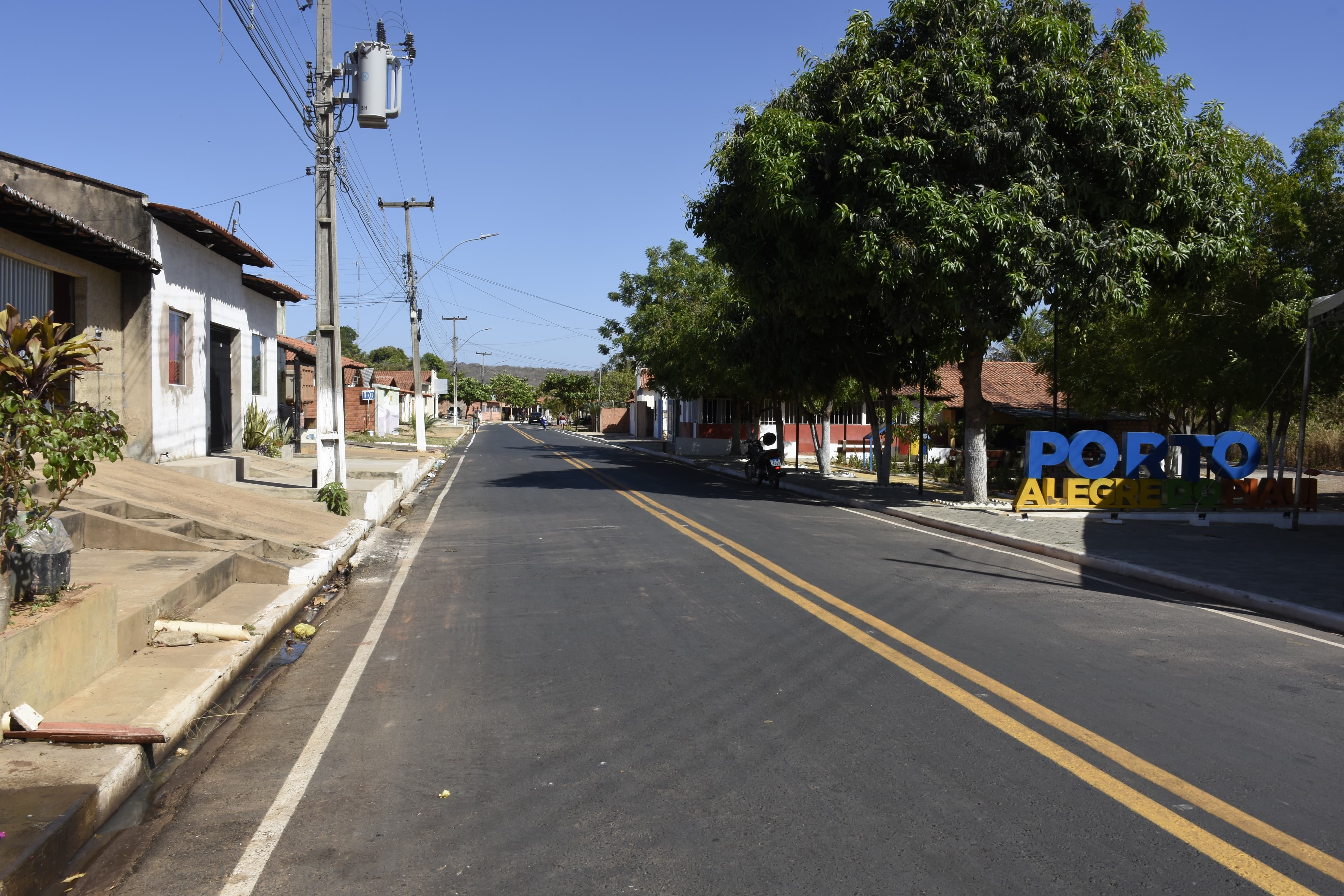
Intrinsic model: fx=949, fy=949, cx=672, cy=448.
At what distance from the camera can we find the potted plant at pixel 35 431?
208 inches

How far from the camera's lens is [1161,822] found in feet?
13.7

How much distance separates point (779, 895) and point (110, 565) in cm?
759

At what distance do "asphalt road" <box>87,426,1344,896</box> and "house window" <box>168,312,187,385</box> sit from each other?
1077 cm

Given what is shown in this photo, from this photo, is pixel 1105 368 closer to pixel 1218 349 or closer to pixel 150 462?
pixel 1218 349

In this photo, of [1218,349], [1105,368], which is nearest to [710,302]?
[1105,368]

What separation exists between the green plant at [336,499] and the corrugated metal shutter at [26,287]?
15.6ft

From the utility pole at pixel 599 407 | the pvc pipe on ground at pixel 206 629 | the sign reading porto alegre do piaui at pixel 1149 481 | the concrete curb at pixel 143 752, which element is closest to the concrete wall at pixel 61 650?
the concrete curb at pixel 143 752

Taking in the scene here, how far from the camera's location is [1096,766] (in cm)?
482

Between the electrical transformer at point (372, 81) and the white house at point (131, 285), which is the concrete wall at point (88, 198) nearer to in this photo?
the white house at point (131, 285)

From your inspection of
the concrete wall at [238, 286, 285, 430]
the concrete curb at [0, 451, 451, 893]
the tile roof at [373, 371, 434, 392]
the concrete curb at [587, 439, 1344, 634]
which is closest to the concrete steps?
the concrete curb at [0, 451, 451, 893]

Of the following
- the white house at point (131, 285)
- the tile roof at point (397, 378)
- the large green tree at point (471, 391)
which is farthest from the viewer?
the large green tree at point (471, 391)

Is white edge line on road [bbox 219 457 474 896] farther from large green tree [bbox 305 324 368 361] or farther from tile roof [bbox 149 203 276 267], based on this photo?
large green tree [bbox 305 324 368 361]

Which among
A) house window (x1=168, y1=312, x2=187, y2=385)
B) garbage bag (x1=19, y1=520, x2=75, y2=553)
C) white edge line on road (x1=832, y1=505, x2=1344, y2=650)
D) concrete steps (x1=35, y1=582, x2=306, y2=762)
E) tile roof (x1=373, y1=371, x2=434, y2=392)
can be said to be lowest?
white edge line on road (x1=832, y1=505, x2=1344, y2=650)

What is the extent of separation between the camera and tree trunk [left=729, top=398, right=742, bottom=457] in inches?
1769
